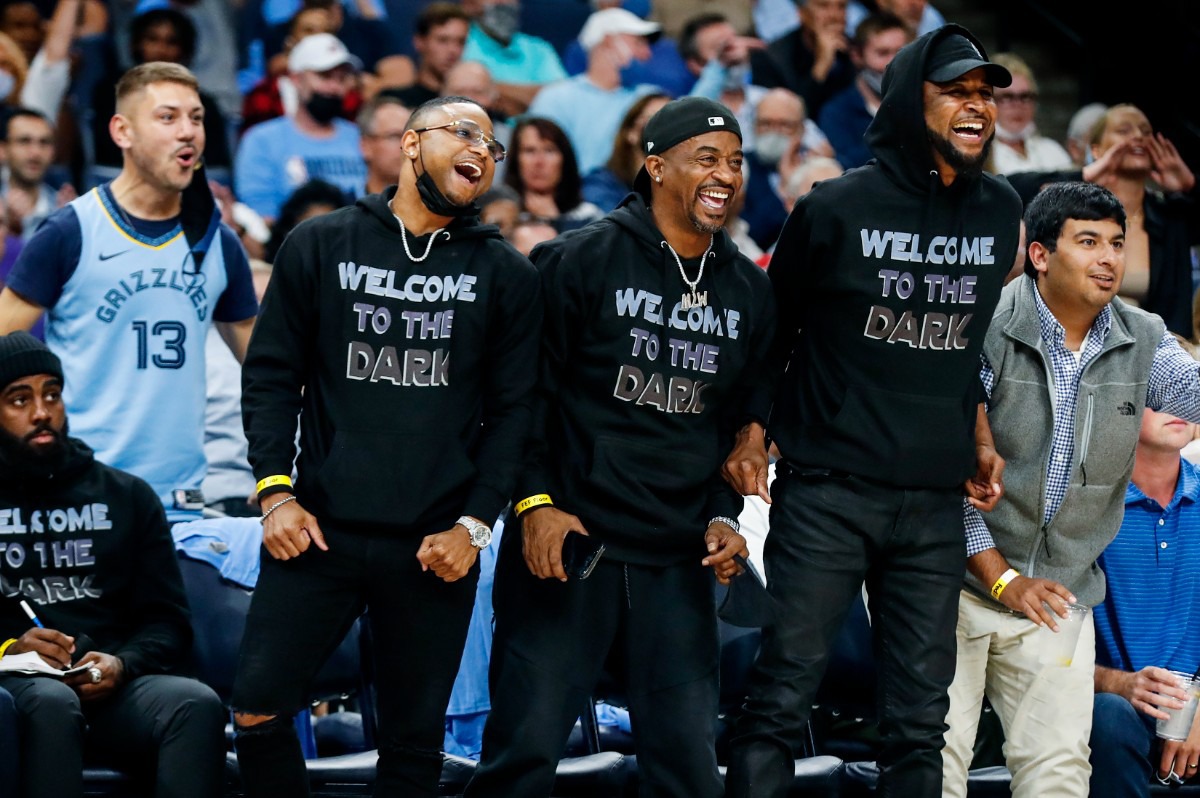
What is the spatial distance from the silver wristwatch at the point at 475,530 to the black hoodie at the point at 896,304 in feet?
2.71

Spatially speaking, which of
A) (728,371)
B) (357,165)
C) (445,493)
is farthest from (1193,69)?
(445,493)

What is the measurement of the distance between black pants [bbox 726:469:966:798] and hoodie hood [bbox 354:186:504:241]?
105cm

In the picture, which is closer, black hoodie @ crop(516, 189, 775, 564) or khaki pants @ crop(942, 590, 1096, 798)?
black hoodie @ crop(516, 189, 775, 564)

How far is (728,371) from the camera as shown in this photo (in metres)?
4.48

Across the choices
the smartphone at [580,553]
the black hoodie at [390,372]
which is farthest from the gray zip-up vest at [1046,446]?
the black hoodie at [390,372]

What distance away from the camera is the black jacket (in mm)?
4969

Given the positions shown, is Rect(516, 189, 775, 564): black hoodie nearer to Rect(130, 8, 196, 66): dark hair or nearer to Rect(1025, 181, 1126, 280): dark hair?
Rect(1025, 181, 1126, 280): dark hair

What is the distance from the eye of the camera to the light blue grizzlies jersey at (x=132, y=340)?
545 cm

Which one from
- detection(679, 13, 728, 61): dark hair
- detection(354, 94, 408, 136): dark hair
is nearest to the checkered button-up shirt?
detection(354, 94, 408, 136): dark hair

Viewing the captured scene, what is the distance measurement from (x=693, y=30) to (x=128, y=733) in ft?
20.6

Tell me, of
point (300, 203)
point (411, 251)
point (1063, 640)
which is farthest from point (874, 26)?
point (411, 251)

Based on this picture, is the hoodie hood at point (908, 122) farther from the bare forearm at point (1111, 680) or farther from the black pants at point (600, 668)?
the bare forearm at point (1111, 680)

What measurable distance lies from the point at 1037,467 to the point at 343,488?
1967 mm

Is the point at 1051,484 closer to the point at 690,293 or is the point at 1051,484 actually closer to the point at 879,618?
the point at 879,618
